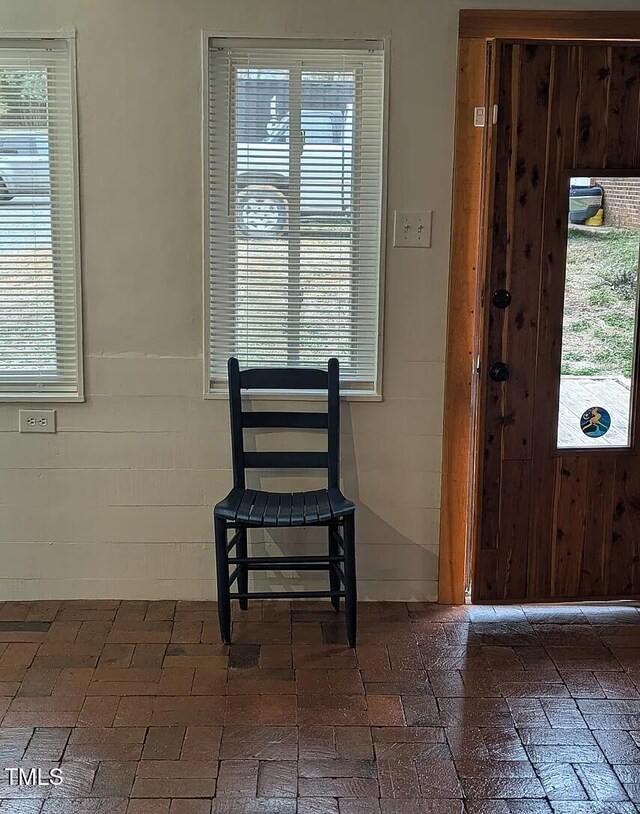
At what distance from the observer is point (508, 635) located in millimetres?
3490

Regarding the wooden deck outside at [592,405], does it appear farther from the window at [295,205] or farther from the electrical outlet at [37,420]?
the electrical outlet at [37,420]

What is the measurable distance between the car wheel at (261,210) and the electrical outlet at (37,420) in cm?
103

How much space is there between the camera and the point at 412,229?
139 inches

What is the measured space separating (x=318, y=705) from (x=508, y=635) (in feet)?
2.87

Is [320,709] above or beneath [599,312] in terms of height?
beneath

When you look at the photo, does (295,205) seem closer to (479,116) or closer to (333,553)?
(479,116)

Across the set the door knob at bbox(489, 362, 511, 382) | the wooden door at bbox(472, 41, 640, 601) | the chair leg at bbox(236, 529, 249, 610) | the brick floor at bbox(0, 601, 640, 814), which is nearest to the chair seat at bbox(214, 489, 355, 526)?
the chair leg at bbox(236, 529, 249, 610)

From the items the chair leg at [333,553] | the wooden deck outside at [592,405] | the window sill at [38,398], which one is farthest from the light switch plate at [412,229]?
the window sill at [38,398]

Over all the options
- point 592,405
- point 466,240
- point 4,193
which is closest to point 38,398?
point 4,193

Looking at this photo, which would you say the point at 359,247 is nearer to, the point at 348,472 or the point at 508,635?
the point at 348,472

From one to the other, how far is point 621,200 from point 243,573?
1982mm

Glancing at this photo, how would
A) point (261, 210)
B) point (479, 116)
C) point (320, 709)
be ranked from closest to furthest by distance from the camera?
point (320, 709) < point (479, 116) < point (261, 210)

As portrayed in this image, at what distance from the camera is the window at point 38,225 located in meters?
3.44

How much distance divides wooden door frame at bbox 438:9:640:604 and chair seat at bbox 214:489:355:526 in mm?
490
